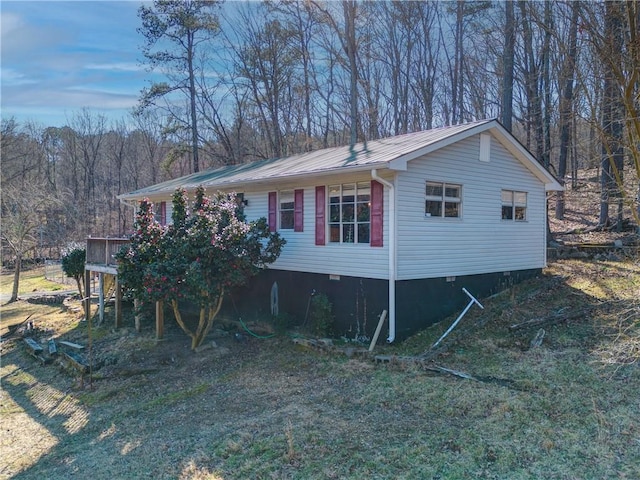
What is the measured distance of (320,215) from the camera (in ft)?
33.3

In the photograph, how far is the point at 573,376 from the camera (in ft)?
21.3

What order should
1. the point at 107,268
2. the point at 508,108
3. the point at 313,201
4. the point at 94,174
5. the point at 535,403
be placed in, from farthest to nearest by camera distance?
the point at 94,174, the point at 508,108, the point at 107,268, the point at 313,201, the point at 535,403

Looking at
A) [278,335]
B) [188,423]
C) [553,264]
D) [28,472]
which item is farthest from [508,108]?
[28,472]

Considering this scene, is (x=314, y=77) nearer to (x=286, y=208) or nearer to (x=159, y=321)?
(x=286, y=208)

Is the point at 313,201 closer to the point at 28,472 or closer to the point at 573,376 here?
the point at 573,376

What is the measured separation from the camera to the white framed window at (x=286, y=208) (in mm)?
11043

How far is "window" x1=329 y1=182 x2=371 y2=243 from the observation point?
9445 mm

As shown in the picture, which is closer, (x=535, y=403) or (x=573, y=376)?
(x=535, y=403)

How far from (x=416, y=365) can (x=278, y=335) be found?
150 inches

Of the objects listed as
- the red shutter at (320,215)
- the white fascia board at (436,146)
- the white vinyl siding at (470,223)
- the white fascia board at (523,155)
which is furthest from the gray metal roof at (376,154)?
the red shutter at (320,215)

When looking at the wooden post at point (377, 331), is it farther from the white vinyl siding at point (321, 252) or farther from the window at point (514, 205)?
the window at point (514, 205)

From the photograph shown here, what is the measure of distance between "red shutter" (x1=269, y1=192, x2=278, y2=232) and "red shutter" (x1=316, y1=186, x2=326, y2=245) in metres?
1.48

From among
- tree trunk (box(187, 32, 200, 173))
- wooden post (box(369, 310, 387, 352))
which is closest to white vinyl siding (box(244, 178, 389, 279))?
wooden post (box(369, 310, 387, 352))

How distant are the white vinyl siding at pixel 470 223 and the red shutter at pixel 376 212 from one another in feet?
1.24
